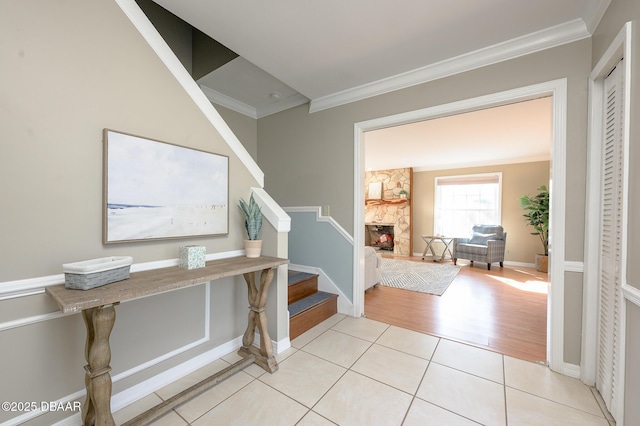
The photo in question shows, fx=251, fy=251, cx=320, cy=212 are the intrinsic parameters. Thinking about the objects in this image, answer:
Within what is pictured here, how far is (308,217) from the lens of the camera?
128 inches

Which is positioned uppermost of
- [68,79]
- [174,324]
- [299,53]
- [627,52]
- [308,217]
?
[299,53]

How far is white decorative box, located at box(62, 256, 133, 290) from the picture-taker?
1.14 m

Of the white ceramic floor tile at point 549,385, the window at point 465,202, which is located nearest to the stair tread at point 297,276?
the white ceramic floor tile at point 549,385

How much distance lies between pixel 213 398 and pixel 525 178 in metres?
7.28

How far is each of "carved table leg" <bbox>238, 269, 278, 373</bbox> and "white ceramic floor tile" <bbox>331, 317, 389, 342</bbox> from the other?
87 centimetres

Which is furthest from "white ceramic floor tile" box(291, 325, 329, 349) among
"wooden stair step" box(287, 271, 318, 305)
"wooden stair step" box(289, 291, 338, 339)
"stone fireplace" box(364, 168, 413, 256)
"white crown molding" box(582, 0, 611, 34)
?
"stone fireplace" box(364, 168, 413, 256)

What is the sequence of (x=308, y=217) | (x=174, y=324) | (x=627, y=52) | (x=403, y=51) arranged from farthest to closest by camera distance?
(x=308, y=217), (x=403, y=51), (x=174, y=324), (x=627, y=52)

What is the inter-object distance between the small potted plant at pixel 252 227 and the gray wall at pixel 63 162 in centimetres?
52

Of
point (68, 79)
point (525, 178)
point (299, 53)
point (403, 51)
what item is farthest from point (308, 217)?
point (525, 178)

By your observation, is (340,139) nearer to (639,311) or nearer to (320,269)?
Answer: (320,269)

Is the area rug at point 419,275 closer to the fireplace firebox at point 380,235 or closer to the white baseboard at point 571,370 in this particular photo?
the fireplace firebox at point 380,235

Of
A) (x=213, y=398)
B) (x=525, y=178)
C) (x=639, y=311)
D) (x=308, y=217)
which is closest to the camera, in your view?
(x=639, y=311)

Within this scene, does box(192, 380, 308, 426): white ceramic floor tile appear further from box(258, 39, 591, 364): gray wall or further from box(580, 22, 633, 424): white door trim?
box(580, 22, 633, 424): white door trim

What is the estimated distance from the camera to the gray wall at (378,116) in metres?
1.80
